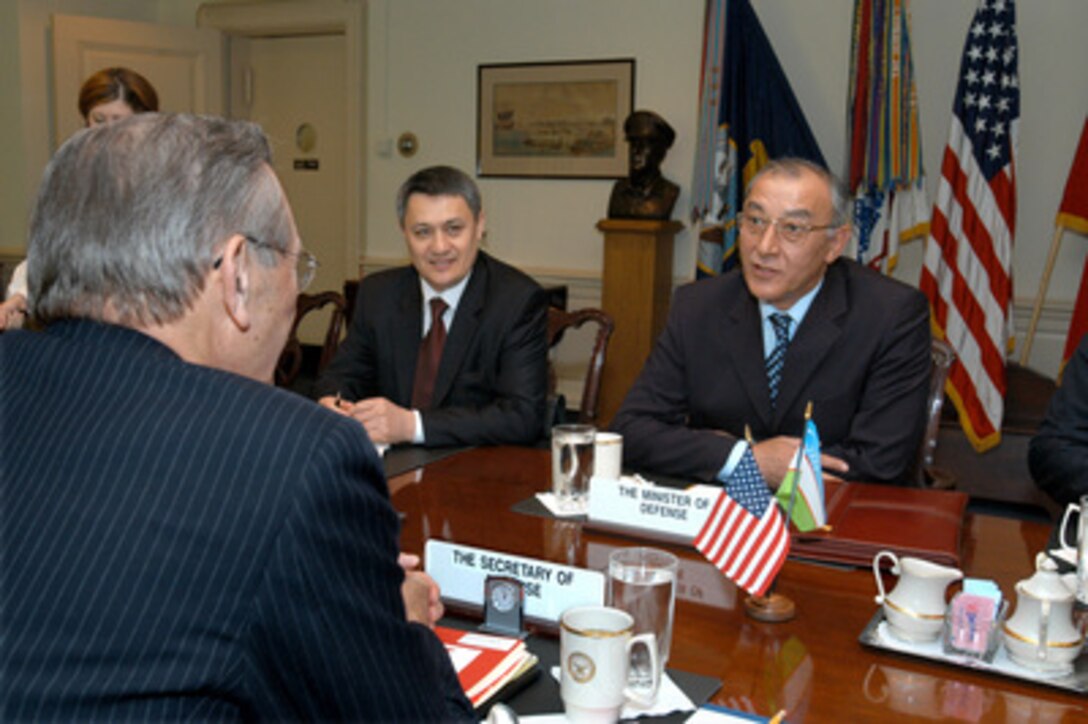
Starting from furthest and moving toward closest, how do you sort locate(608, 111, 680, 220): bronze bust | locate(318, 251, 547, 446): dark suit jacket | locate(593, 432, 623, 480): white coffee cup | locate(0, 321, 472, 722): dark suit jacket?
locate(608, 111, 680, 220): bronze bust < locate(318, 251, 547, 446): dark suit jacket < locate(593, 432, 623, 480): white coffee cup < locate(0, 321, 472, 722): dark suit jacket

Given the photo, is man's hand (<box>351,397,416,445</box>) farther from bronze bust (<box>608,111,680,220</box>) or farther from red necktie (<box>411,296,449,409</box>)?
bronze bust (<box>608,111,680,220</box>)

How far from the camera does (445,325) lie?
2756 millimetres

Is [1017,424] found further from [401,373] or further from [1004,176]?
[401,373]

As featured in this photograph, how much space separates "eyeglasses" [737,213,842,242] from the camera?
2.32 meters

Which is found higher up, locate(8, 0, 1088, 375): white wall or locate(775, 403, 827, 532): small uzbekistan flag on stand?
locate(8, 0, 1088, 375): white wall

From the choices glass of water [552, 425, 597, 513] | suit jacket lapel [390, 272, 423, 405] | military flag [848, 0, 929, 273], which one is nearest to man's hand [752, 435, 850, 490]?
glass of water [552, 425, 597, 513]

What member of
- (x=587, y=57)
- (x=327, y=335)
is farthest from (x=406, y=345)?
(x=587, y=57)

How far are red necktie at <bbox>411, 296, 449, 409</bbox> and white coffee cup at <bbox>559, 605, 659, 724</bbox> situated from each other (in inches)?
67.2

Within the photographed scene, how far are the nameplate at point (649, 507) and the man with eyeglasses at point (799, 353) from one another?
51cm

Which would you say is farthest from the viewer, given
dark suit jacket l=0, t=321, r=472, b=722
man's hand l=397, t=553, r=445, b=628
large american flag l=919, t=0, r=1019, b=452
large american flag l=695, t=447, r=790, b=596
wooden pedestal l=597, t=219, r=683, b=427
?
wooden pedestal l=597, t=219, r=683, b=427

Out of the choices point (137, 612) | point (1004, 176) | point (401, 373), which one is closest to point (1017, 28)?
point (1004, 176)

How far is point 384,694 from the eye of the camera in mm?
843

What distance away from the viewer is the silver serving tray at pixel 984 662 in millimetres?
1146

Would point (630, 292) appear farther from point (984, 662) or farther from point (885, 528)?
point (984, 662)
